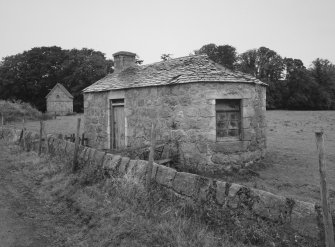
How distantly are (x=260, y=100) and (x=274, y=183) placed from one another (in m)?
3.86

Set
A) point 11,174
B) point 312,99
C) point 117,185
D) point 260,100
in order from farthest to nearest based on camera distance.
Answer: point 312,99
point 260,100
point 11,174
point 117,185

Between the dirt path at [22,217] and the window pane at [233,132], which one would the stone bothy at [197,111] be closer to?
the window pane at [233,132]

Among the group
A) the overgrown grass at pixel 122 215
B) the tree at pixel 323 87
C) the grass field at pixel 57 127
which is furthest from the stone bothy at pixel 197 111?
the tree at pixel 323 87

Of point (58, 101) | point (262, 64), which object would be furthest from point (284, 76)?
point (58, 101)

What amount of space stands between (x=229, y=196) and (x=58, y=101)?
47941 millimetres

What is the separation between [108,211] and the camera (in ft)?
18.1

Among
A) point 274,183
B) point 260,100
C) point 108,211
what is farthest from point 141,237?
point 260,100

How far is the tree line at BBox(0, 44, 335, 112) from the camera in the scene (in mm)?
48938

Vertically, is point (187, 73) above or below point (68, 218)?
above

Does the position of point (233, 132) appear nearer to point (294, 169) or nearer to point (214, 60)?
point (294, 169)

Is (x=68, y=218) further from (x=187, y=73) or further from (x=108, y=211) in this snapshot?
(x=187, y=73)

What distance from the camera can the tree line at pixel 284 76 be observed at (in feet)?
159

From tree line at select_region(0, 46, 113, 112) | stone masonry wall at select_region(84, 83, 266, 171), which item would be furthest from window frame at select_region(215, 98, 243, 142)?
tree line at select_region(0, 46, 113, 112)

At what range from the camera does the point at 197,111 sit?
9.84 m
